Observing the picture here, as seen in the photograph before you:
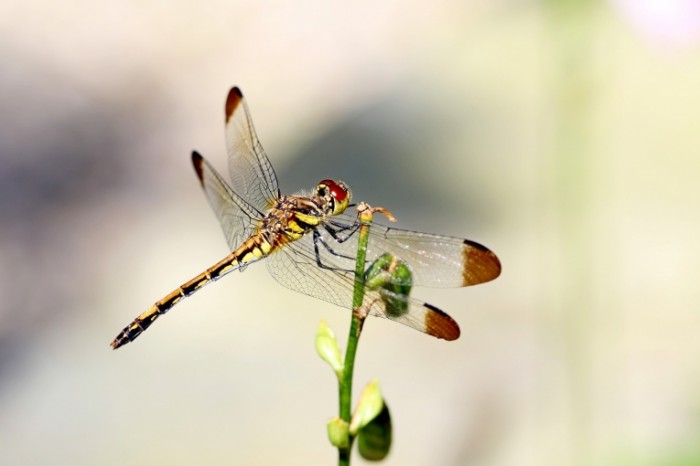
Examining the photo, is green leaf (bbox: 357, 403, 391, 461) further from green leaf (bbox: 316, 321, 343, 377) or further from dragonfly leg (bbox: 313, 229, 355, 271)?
dragonfly leg (bbox: 313, 229, 355, 271)

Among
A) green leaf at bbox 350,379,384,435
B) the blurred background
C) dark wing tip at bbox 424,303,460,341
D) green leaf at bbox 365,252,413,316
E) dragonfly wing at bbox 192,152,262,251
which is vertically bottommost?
green leaf at bbox 350,379,384,435

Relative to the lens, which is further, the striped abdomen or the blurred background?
the blurred background

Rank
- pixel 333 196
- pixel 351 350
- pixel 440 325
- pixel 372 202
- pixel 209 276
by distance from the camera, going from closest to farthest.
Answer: pixel 351 350
pixel 440 325
pixel 333 196
pixel 209 276
pixel 372 202

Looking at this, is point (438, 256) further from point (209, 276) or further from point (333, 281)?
point (209, 276)

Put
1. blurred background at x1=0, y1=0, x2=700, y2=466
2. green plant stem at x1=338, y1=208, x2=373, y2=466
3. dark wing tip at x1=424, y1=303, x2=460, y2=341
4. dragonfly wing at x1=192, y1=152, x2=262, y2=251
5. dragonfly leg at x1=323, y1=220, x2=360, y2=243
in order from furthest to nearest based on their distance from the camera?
blurred background at x1=0, y1=0, x2=700, y2=466
dragonfly wing at x1=192, y1=152, x2=262, y2=251
dragonfly leg at x1=323, y1=220, x2=360, y2=243
dark wing tip at x1=424, y1=303, x2=460, y2=341
green plant stem at x1=338, y1=208, x2=373, y2=466

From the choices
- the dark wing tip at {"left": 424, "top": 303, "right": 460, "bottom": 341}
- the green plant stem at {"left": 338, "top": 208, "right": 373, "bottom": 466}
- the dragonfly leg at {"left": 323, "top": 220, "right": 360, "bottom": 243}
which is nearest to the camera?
the green plant stem at {"left": 338, "top": 208, "right": 373, "bottom": 466}

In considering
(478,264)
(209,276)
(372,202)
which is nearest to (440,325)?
(478,264)

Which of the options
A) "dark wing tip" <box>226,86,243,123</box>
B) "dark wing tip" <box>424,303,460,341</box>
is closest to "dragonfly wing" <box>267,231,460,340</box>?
"dark wing tip" <box>424,303,460,341</box>
